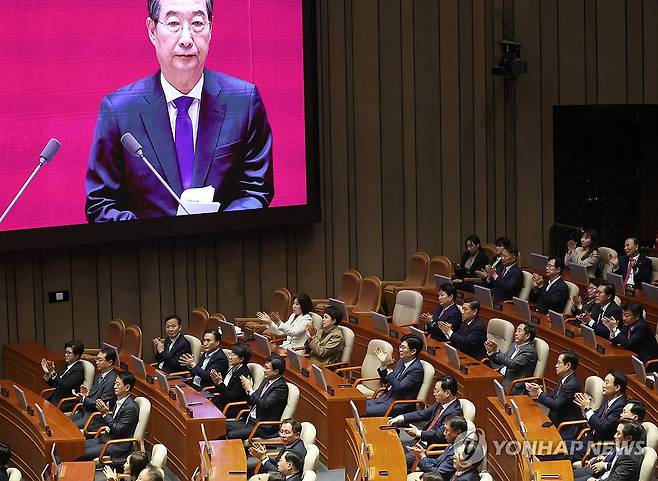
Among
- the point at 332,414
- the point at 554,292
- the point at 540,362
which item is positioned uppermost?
the point at 554,292

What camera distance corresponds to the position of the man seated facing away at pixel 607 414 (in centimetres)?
914

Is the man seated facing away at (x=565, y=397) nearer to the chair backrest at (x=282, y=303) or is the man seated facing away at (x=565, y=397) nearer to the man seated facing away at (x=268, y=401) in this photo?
the man seated facing away at (x=268, y=401)

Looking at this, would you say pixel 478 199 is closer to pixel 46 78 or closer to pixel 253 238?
pixel 253 238

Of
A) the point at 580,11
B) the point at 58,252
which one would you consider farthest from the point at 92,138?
the point at 580,11

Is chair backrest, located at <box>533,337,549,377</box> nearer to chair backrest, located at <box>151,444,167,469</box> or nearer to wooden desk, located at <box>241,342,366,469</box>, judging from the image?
wooden desk, located at <box>241,342,366,469</box>

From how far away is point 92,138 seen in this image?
1309 cm

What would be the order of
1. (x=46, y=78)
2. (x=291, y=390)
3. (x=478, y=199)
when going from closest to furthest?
(x=291, y=390)
(x=46, y=78)
(x=478, y=199)

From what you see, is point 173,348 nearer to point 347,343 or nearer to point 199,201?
point 347,343

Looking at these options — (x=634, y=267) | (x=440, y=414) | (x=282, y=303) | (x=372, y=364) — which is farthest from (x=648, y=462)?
(x=282, y=303)

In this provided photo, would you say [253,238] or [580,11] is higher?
[580,11]

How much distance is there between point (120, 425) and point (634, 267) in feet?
19.0

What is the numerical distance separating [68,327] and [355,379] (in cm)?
342

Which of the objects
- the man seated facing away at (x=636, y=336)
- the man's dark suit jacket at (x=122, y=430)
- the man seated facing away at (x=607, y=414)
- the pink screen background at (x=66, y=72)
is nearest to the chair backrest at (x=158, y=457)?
the man's dark suit jacket at (x=122, y=430)

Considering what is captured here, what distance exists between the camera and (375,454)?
29.9ft
